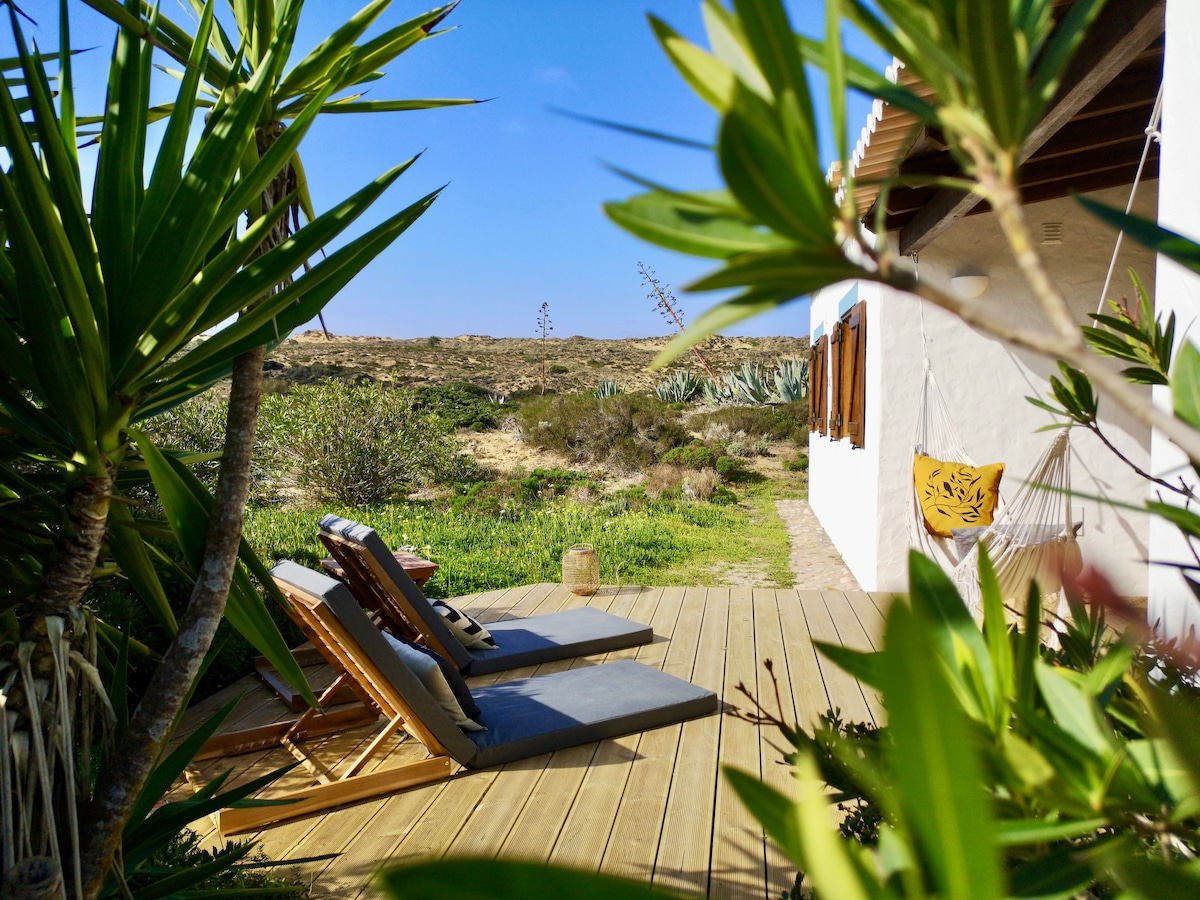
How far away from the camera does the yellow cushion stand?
4.79 m

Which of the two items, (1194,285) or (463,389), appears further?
(463,389)

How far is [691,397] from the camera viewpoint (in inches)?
666

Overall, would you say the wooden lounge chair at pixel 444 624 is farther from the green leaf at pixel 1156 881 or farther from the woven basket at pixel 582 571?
the green leaf at pixel 1156 881

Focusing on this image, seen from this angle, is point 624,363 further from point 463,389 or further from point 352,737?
point 352,737

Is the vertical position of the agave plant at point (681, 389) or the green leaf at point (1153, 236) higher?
the green leaf at point (1153, 236)

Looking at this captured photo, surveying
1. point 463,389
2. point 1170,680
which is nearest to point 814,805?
point 1170,680

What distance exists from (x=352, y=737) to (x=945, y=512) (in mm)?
3579

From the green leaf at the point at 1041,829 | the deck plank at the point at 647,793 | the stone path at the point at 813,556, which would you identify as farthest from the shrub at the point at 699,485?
the green leaf at the point at 1041,829

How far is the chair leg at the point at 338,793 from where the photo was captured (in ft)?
8.13

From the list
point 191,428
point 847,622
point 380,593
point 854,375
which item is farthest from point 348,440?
point 847,622

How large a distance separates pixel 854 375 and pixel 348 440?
7.10 meters

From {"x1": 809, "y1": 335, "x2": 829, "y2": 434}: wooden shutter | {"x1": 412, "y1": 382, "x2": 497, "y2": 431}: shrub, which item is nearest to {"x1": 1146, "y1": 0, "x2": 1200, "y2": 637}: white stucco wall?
{"x1": 809, "y1": 335, "x2": 829, "y2": 434}: wooden shutter

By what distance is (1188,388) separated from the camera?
511 mm

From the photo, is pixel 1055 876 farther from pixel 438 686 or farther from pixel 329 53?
pixel 438 686
